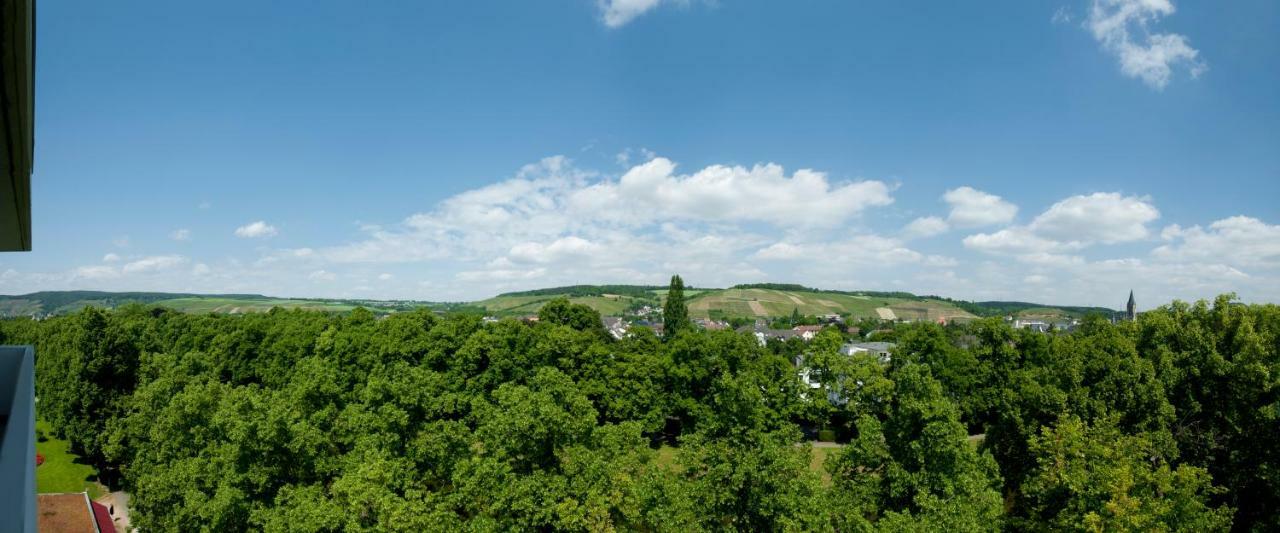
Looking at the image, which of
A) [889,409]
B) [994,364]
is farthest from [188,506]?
[994,364]

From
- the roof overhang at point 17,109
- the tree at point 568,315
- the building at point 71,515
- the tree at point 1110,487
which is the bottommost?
the building at point 71,515

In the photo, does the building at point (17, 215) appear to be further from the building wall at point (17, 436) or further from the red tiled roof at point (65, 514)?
the red tiled roof at point (65, 514)

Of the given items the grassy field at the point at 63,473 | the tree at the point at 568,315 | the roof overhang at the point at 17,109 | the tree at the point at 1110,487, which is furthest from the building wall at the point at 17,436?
the tree at the point at 568,315

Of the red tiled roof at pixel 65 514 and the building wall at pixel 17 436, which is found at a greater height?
the building wall at pixel 17 436

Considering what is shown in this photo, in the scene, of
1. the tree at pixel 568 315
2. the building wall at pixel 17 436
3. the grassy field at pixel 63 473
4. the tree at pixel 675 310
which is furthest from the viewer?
the tree at pixel 675 310

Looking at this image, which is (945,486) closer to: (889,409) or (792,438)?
(889,409)

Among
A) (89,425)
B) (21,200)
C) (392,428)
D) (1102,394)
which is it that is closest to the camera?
(21,200)

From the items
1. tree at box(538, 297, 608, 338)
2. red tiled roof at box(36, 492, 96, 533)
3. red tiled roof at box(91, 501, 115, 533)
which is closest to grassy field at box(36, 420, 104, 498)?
red tiled roof at box(91, 501, 115, 533)
